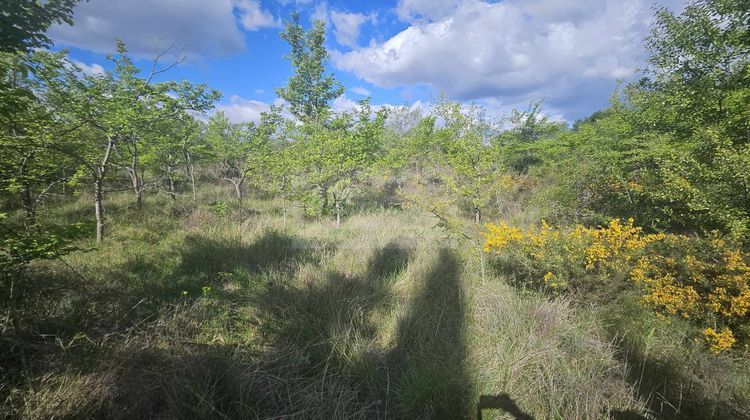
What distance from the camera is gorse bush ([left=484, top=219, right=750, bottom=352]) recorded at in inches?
118

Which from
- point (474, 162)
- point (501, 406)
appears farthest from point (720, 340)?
point (474, 162)

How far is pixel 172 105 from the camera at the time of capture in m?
7.09

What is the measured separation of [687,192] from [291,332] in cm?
617

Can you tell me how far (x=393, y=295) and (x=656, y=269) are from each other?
3291mm

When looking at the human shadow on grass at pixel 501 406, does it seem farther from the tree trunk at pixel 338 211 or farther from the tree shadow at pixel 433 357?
the tree trunk at pixel 338 211

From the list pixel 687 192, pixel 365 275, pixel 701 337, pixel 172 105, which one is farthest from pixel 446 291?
pixel 172 105

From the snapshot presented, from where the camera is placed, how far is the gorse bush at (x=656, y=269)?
301 cm

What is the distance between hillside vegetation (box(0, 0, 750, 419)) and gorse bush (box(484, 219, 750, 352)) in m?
0.03

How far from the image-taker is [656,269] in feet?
11.6

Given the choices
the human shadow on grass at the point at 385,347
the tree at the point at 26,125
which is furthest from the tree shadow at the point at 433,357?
the tree at the point at 26,125

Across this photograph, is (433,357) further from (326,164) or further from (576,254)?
(326,164)

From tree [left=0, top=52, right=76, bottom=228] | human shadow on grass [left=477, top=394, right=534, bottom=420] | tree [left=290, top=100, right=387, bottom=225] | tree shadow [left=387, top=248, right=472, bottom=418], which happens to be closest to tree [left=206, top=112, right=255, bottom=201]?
tree [left=290, top=100, right=387, bottom=225]

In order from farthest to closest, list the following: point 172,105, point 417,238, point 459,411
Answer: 1. point 172,105
2. point 417,238
3. point 459,411

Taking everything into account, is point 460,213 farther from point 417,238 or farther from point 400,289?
point 400,289
